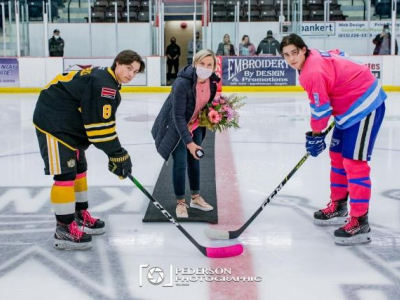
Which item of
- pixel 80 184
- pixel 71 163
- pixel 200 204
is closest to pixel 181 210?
pixel 200 204

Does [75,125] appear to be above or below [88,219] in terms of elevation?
above

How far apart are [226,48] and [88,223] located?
9737mm

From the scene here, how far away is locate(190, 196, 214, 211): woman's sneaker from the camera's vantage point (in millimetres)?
3545

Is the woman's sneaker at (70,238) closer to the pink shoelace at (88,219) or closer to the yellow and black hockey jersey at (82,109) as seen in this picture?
the pink shoelace at (88,219)

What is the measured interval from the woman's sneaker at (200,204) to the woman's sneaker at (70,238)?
2.64 feet

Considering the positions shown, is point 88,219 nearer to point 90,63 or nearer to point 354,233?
point 354,233

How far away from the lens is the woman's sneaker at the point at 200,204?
354cm

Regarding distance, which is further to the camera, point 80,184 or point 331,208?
point 331,208

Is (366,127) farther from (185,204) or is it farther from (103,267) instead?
(103,267)

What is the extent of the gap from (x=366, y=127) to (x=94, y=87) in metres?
1.31

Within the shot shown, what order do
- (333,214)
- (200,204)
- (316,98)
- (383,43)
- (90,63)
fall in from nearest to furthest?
(316,98) < (333,214) < (200,204) < (383,43) < (90,63)

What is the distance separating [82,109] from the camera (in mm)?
2725

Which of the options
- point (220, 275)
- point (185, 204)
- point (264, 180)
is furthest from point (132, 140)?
point (220, 275)

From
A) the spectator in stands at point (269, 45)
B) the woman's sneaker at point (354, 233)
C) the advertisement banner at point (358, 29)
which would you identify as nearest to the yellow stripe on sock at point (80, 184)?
the woman's sneaker at point (354, 233)
